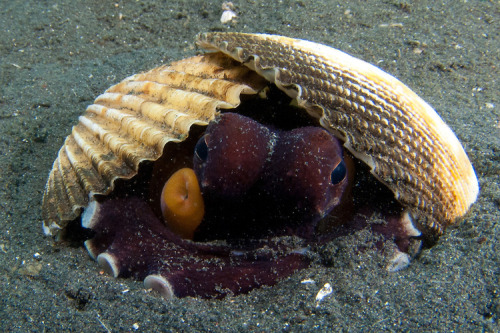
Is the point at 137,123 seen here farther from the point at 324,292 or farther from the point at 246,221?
the point at 324,292

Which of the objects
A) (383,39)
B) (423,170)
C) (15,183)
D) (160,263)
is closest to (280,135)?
(423,170)

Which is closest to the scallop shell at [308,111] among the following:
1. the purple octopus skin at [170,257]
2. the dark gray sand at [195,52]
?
the purple octopus skin at [170,257]

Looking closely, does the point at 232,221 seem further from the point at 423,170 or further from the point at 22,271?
the point at 22,271

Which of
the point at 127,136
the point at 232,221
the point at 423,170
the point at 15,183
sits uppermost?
the point at 423,170

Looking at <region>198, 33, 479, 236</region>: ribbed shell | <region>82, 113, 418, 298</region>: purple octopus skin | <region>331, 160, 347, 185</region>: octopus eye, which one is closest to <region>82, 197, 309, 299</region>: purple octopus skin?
<region>82, 113, 418, 298</region>: purple octopus skin

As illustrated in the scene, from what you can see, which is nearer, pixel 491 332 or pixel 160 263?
pixel 491 332

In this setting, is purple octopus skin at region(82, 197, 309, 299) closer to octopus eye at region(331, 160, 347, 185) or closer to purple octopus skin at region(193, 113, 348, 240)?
purple octopus skin at region(193, 113, 348, 240)

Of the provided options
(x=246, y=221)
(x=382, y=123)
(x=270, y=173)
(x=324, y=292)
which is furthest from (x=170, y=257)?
A: (x=382, y=123)
